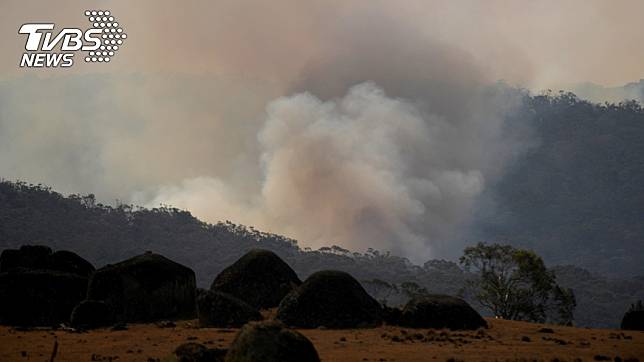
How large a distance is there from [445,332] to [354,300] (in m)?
5.56

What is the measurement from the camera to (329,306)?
36.9m

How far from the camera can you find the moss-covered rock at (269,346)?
1723 cm

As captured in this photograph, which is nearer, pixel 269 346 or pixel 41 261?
pixel 269 346

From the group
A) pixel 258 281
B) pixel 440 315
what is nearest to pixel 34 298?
pixel 258 281

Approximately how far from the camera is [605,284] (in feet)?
574

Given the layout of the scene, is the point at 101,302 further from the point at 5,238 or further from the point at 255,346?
the point at 5,238

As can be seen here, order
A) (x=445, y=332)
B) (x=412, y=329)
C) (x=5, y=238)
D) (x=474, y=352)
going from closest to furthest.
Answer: (x=474, y=352) < (x=445, y=332) < (x=412, y=329) < (x=5, y=238)

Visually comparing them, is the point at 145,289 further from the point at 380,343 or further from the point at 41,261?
the point at 380,343

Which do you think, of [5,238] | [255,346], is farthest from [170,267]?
[5,238]

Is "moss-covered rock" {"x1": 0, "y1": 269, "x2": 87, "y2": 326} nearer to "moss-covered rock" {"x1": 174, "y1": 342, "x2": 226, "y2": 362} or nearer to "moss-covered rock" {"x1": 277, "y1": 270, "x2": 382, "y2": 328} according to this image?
"moss-covered rock" {"x1": 277, "y1": 270, "x2": 382, "y2": 328}

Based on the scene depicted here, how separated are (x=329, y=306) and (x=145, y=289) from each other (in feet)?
40.3

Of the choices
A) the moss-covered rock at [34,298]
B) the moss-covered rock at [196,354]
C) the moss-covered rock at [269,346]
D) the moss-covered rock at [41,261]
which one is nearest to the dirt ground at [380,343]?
the moss-covered rock at [34,298]

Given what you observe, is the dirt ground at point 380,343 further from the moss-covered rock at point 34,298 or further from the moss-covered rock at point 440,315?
the moss-covered rock at point 34,298

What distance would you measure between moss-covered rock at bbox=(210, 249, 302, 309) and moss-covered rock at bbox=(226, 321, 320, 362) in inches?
1003
